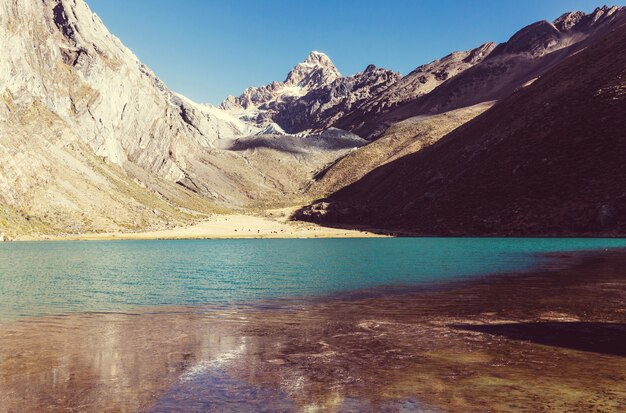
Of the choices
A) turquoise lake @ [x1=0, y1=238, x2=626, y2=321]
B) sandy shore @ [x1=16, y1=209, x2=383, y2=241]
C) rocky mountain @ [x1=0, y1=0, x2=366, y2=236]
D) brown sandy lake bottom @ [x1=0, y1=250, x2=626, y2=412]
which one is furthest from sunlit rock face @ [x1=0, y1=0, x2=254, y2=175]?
brown sandy lake bottom @ [x1=0, y1=250, x2=626, y2=412]

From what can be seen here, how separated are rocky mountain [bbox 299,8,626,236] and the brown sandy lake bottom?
69106 millimetres

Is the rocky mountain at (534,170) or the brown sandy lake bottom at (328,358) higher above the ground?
the rocky mountain at (534,170)

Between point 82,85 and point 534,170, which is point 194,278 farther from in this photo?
point 82,85

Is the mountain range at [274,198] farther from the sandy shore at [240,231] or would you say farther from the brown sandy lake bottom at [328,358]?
the brown sandy lake bottom at [328,358]

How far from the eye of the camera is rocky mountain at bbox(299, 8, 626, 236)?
3381 inches

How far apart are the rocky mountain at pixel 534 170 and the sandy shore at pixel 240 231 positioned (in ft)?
33.0

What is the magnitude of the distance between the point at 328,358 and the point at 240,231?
11802 centimetres

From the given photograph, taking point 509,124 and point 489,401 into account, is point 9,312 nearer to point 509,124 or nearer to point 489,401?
point 489,401

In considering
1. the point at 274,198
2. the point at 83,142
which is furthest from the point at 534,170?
the point at 83,142

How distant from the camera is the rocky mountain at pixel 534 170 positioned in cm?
8588

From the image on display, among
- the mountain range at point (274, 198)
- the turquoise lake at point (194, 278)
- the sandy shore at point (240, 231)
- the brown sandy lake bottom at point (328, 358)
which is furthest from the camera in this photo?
the sandy shore at point (240, 231)

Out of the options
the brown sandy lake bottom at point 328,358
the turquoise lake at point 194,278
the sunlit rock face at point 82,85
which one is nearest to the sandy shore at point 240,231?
the sunlit rock face at point 82,85

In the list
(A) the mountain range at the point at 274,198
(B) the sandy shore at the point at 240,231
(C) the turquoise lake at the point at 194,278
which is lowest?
(C) the turquoise lake at the point at 194,278

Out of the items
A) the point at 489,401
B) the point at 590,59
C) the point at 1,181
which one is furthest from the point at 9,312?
the point at 590,59
